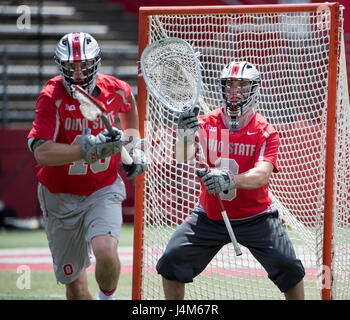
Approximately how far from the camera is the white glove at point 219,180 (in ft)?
12.5

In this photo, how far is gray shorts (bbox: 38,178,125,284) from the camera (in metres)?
4.38

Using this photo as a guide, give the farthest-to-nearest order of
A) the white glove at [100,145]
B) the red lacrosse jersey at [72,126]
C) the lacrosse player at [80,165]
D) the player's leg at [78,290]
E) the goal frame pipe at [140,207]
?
the goal frame pipe at [140,207]
the player's leg at [78,290]
the red lacrosse jersey at [72,126]
the lacrosse player at [80,165]
the white glove at [100,145]

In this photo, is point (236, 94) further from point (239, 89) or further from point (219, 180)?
point (219, 180)

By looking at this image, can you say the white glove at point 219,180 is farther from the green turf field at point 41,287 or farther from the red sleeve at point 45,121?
the green turf field at point 41,287

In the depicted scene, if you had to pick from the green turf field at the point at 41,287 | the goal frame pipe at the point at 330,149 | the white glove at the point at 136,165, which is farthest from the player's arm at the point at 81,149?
the green turf field at the point at 41,287

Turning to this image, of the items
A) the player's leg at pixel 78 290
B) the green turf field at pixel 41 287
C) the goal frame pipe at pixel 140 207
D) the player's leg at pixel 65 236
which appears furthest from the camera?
the green turf field at pixel 41 287

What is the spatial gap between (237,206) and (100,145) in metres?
0.91

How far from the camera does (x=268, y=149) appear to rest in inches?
162

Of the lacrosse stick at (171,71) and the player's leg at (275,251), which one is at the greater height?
the lacrosse stick at (171,71)

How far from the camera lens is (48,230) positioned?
15.0ft

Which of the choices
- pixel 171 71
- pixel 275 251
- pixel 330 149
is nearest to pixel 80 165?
pixel 171 71

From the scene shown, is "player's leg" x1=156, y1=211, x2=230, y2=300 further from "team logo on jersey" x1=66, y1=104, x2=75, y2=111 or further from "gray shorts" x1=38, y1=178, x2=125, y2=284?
"team logo on jersey" x1=66, y1=104, x2=75, y2=111

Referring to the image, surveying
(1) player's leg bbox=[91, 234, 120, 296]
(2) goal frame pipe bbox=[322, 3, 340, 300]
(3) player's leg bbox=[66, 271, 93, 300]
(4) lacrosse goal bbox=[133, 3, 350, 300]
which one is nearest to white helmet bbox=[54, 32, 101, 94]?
(4) lacrosse goal bbox=[133, 3, 350, 300]

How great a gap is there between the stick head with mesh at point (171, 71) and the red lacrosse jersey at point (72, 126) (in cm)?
27
